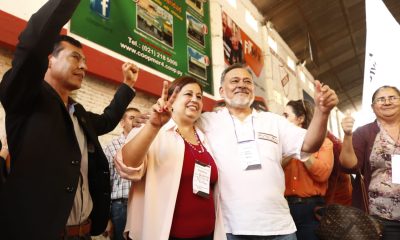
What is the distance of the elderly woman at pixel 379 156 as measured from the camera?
2.13m

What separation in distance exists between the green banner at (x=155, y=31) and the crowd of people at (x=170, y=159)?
84.3 inches

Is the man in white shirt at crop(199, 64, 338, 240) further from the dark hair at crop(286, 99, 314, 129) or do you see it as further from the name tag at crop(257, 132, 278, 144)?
the dark hair at crop(286, 99, 314, 129)

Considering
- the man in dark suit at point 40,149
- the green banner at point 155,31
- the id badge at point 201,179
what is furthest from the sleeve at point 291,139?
the green banner at point 155,31

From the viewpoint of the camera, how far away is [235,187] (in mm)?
1759

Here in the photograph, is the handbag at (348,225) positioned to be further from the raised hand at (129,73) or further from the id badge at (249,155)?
the raised hand at (129,73)

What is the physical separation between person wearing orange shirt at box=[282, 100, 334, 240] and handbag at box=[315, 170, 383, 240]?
141 millimetres

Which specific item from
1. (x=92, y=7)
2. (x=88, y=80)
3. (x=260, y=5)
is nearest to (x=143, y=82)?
(x=88, y=80)

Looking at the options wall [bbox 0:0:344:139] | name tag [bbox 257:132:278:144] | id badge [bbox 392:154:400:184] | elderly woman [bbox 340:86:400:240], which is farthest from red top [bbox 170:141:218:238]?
wall [bbox 0:0:344:139]

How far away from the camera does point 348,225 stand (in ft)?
6.53

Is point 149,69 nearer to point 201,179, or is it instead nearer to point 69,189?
point 201,179

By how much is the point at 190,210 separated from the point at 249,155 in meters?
0.46

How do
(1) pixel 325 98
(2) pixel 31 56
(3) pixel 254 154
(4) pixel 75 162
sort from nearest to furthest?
(2) pixel 31 56
(4) pixel 75 162
(1) pixel 325 98
(3) pixel 254 154

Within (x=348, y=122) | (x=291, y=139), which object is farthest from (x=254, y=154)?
(x=348, y=122)

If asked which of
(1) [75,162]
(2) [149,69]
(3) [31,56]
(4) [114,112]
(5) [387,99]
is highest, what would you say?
(2) [149,69]
